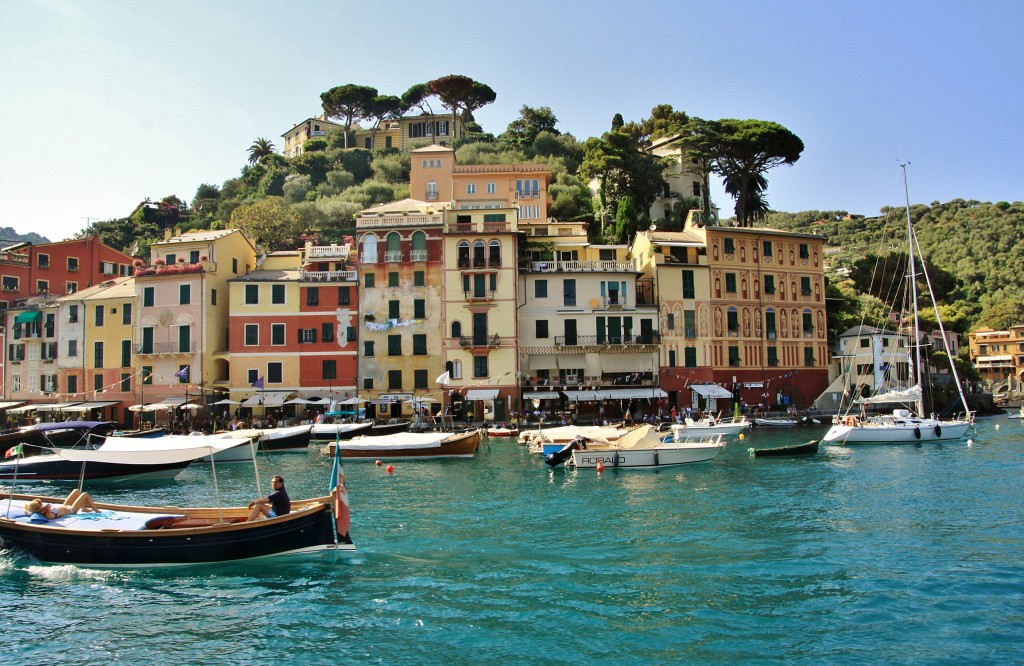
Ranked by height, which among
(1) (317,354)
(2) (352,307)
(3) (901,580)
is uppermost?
(2) (352,307)

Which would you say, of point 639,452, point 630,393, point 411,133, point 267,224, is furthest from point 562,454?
point 411,133

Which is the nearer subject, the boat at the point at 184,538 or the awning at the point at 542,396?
the boat at the point at 184,538

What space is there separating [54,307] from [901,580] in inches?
2303

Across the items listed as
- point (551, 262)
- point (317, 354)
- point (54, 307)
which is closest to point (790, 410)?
point (551, 262)

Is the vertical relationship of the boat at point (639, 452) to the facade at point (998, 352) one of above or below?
below

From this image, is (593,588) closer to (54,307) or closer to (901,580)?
(901,580)

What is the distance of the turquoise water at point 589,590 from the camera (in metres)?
12.0

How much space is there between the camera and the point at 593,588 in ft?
48.3

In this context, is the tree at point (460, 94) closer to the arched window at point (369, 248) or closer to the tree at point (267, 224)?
the tree at point (267, 224)

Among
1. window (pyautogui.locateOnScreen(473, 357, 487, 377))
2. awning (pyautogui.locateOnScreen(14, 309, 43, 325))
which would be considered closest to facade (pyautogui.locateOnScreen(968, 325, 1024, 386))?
window (pyautogui.locateOnScreen(473, 357, 487, 377))

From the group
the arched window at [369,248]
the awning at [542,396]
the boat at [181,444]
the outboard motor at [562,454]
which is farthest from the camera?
the arched window at [369,248]

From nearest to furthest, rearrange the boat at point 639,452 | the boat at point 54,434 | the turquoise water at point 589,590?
the turquoise water at point 589,590
the boat at point 639,452
the boat at point 54,434

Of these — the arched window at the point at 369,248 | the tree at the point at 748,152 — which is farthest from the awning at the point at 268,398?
the tree at the point at 748,152

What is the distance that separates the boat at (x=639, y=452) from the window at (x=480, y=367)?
734 inches
